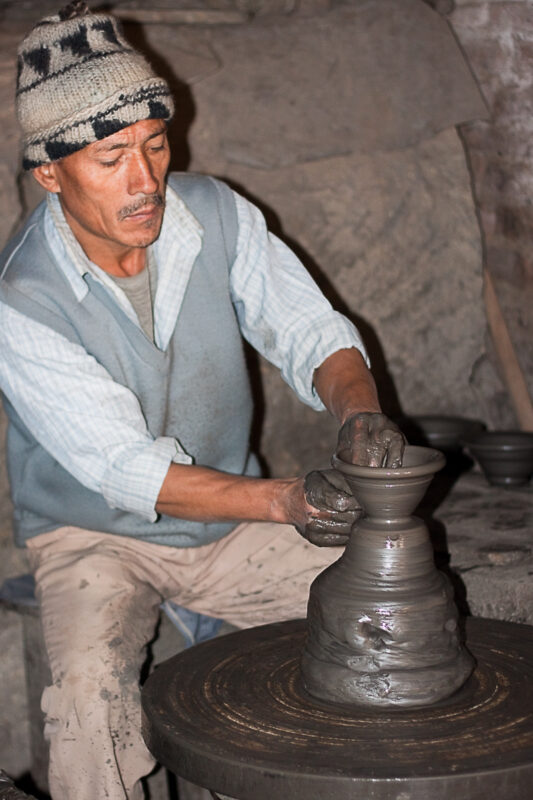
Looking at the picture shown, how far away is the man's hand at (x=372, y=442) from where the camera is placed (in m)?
1.98

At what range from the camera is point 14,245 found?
8.51ft

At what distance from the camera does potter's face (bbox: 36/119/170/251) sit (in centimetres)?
241

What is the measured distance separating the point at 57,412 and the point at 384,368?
6.01ft

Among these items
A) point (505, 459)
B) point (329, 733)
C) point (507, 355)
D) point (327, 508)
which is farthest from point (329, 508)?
point (507, 355)

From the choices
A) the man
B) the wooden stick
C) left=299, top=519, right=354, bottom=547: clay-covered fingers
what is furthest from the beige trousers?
the wooden stick

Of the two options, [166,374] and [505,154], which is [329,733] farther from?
[505,154]

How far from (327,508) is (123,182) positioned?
0.89 m

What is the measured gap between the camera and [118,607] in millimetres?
2391

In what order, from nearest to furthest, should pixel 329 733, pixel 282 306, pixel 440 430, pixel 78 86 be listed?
pixel 329 733 < pixel 78 86 < pixel 282 306 < pixel 440 430

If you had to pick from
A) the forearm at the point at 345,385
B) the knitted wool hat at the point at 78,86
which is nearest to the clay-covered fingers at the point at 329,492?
the forearm at the point at 345,385

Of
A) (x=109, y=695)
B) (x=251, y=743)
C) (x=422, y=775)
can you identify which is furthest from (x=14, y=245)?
(x=422, y=775)

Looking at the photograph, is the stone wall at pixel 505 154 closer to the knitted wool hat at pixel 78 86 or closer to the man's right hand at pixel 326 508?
the knitted wool hat at pixel 78 86

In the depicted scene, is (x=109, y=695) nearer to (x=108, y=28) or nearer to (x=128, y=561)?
(x=128, y=561)

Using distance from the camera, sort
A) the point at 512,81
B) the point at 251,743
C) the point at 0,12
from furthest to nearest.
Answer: the point at 512,81 → the point at 0,12 → the point at 251,743
